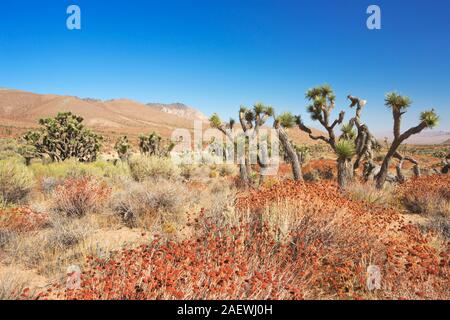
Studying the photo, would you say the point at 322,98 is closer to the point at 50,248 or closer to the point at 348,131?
the point at 348,131

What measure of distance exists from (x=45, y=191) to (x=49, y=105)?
149 meters

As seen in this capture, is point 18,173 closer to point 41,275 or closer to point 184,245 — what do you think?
point 41,275

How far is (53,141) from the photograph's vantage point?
16.7 meters

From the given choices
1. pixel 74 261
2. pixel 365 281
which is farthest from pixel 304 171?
pixel 74 261

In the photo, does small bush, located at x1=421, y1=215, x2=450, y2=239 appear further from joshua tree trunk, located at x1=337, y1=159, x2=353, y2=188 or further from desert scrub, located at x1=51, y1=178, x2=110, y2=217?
desert scrub, located at x1=51, y1=178, x2=110, y2=217

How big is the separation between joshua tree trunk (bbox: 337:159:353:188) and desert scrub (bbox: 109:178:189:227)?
20.6 feet

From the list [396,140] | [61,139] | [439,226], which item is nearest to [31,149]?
[61,139]

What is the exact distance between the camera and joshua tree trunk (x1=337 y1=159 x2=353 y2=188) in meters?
10.6

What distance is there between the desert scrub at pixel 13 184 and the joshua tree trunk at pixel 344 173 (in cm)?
1049

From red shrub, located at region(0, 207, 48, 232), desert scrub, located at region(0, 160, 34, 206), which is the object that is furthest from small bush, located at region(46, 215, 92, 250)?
desert scrub, located at region(0, 160, 34, 206)

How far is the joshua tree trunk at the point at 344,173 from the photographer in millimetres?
10577

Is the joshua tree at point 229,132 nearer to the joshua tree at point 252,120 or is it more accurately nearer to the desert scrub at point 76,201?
the joshua tree at point 252,120
